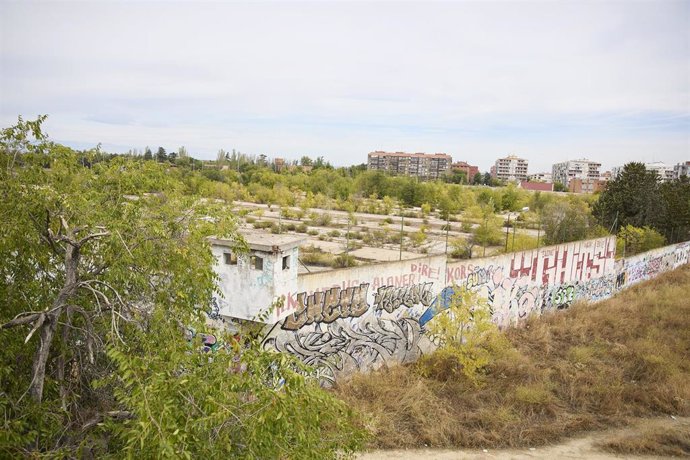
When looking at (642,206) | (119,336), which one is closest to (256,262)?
(119,336)

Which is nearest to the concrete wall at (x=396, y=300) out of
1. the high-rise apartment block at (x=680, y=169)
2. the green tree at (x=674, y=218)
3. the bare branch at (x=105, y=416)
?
the bare branch at (x=105, y=416)

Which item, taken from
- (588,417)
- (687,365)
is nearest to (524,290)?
(687,365)

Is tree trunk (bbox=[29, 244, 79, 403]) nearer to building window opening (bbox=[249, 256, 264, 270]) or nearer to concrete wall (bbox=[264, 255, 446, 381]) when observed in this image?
building window opening (bbox=[249, 256, 264, 270])

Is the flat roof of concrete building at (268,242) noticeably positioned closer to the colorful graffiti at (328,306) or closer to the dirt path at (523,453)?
the colorful graffiti at (328,306)

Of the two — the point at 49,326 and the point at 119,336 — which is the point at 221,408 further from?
the point at 49,326

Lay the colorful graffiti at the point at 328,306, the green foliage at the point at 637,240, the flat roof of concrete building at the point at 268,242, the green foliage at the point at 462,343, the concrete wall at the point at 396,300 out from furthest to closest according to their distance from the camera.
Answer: the green foliage at the point at 637,240
the green foliage at the point at 462,343
the concrete wall at the point at 396,300
the colorful graffiti at the point at 328,306
the flat roof of concrete building at the point at 268,242

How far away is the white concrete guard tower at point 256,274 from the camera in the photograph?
10258 millimetres

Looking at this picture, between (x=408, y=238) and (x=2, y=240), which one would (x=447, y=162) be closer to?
(x=408, y=238)

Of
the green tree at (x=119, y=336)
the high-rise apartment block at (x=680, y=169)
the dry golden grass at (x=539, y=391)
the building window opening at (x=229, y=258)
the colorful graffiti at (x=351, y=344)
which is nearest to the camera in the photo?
the green tree at (x=119, y=336)

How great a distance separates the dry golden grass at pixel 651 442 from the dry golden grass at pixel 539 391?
25.0 inches

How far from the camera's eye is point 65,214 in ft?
17.7

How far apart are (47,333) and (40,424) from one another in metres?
0.87

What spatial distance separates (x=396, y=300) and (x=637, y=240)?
64.4 ft

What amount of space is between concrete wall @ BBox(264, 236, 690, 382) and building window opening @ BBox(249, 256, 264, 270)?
0.97m
